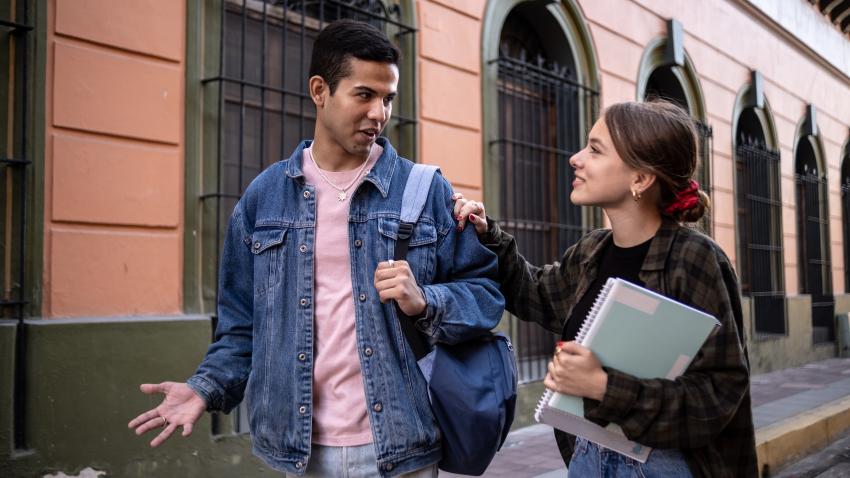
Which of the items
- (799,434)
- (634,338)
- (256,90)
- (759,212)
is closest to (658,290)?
(634,338)

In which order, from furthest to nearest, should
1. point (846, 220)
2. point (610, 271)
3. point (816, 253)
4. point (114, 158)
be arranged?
point (846, 220)
point (816, 253)
point (114, 158)
point (610, 271)

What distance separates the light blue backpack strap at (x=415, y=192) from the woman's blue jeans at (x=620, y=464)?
76cm

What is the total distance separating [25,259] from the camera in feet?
13.0

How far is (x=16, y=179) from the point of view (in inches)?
156

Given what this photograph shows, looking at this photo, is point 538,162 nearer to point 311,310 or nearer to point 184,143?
point 184,143

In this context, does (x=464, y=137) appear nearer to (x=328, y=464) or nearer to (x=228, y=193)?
(x=228, y=193)

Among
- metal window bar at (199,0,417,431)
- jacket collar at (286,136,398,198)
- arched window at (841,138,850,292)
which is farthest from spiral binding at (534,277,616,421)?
arched window at (841,138,850,292)

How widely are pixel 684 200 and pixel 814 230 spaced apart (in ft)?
46.4

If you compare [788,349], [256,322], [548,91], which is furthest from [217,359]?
[788,349]

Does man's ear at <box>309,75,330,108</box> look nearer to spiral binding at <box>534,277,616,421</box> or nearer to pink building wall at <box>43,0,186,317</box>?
spiral binding at <box>534,277,616,421</box>

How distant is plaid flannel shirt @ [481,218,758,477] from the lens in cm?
189

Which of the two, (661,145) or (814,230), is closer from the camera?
(661,145)

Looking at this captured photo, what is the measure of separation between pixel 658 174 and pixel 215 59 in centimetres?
352

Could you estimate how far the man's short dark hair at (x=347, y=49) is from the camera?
6.98ft
